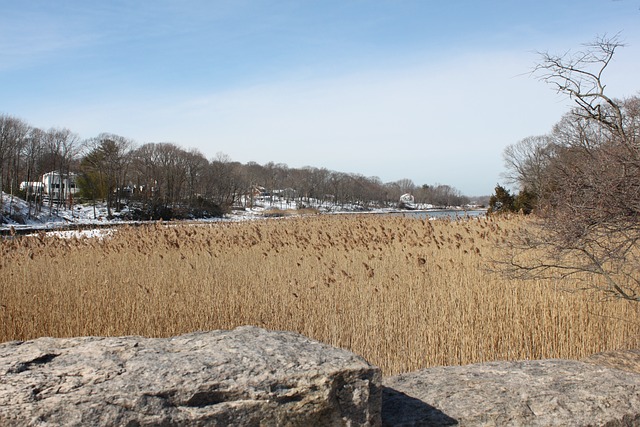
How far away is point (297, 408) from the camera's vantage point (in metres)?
2.50

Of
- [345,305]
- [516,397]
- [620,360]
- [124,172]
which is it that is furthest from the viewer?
[124,172]

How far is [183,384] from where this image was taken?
2.43 metres

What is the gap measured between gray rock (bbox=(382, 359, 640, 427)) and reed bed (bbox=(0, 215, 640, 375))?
264 centimetres

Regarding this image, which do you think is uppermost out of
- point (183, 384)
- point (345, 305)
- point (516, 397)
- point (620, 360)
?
point (183, 384)

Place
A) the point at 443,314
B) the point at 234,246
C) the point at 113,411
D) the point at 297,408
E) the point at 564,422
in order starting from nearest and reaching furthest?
the point at 113,411, the point at 297,408, the point at 564,422, the point at 443,314, the point at 234,246

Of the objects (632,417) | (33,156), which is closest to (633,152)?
(632,417)

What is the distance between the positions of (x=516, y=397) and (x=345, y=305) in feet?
15.6

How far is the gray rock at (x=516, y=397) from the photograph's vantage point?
2863mm

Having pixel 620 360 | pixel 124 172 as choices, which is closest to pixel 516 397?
pixel 620 360

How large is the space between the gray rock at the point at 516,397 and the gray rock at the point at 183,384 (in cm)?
48

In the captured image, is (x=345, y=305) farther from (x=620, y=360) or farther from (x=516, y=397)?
(x=516, y=397)

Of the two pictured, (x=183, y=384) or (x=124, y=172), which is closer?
(x=183, y=384)

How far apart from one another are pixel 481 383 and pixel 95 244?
40.2 ft

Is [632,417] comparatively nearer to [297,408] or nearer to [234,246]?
[297,408]
